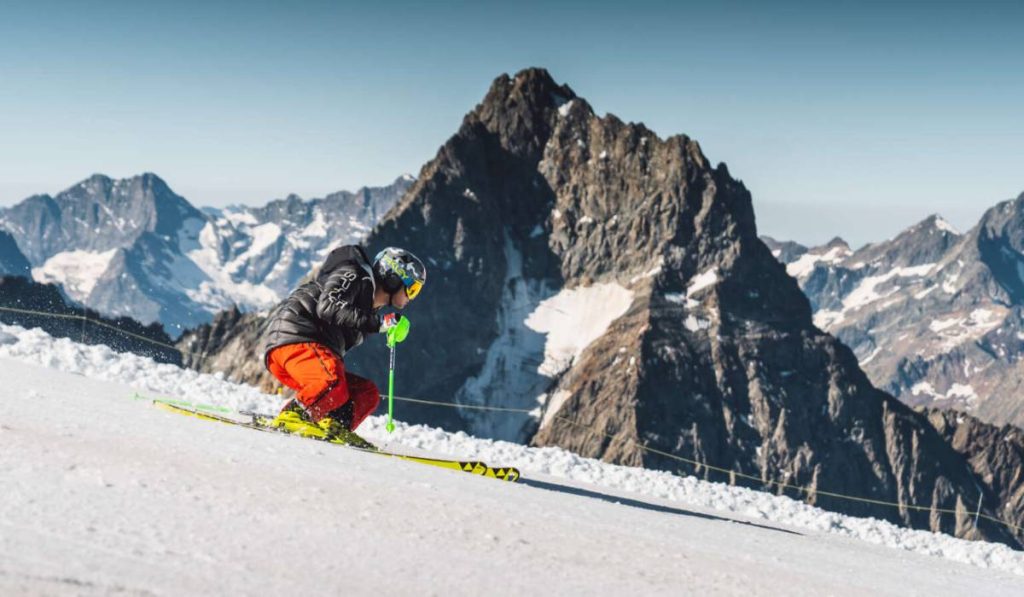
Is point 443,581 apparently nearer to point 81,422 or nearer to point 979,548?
point 81,422

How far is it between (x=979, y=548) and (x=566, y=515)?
44.0 ft

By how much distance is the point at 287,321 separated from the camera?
1120cm

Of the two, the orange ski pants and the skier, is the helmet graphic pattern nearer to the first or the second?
the skier

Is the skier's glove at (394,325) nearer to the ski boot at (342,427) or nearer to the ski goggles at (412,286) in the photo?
the ski goggles at (412,286)

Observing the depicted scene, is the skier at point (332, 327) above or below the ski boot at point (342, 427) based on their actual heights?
above

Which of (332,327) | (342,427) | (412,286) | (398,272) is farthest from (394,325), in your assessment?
(342,427)

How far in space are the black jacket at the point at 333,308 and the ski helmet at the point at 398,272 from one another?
0.67 ft

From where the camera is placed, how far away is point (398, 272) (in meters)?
11.4

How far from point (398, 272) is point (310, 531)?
19.0 ft

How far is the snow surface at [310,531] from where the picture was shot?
4926 millimetres

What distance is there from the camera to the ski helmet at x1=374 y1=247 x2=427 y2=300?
1136 cm

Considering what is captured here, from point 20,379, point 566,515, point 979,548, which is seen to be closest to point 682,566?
point 566,515

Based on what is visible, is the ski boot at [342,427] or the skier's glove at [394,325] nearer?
the ski boot at [342,427]

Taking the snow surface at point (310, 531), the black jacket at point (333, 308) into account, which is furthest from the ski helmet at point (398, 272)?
the snow surface at point (310, 531)
